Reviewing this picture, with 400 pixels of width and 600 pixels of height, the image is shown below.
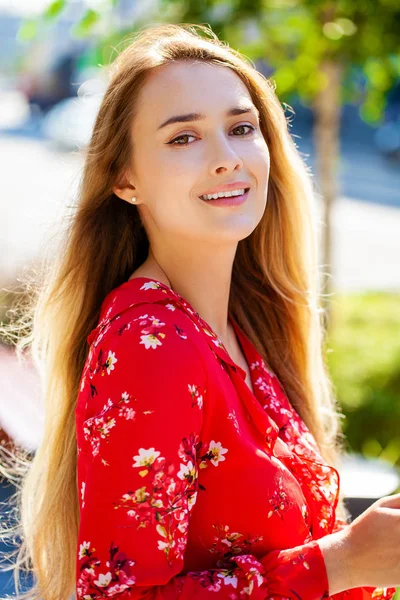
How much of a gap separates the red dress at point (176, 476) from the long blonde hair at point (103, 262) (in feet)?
0.66

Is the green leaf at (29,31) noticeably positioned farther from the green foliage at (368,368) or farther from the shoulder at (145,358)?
the shoulder at (145,358)

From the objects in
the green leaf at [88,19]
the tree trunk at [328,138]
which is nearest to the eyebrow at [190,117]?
the green leaf at [88,19]

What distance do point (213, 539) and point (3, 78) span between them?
25.4m

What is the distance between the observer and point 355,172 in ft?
53.3

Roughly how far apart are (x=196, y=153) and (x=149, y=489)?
1.85 feet

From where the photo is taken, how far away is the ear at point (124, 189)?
158 cm

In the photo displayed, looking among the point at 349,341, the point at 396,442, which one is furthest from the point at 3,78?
the point at 396,442

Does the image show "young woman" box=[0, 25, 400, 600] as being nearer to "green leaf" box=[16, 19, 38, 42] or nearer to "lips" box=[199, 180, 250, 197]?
"lips" box=[199, 180, 250, 197]

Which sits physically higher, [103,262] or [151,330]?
[103,262]

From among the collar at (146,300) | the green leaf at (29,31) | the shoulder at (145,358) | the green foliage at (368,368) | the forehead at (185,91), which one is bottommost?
the green foliage at (368,368)

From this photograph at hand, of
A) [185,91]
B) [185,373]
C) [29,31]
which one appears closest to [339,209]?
[29,31]

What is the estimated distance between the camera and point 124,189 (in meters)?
1.59

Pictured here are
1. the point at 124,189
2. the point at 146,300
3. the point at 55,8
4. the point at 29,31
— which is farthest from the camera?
the point at 29,31

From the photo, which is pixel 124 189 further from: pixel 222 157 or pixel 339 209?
pixel 339 209
